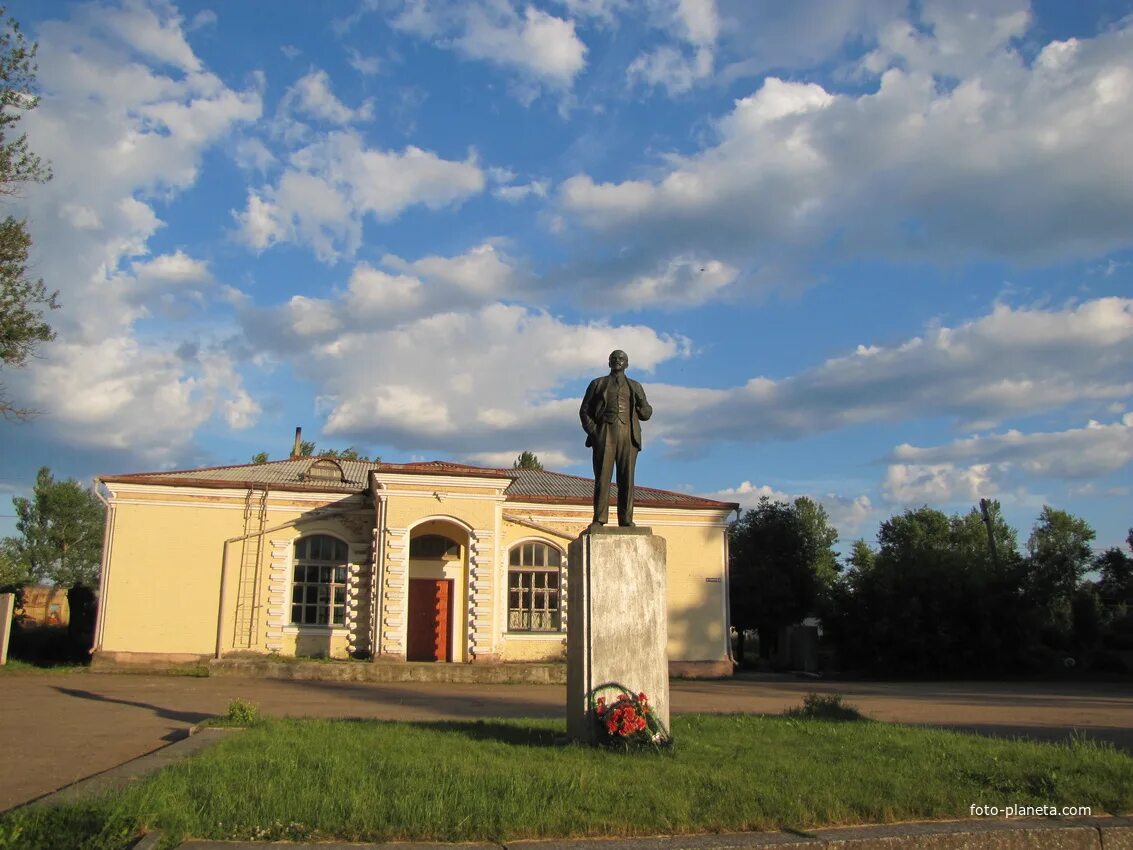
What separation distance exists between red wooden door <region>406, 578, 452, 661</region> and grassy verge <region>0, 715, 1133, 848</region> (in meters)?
Answer: 14.8

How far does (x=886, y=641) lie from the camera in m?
26.1

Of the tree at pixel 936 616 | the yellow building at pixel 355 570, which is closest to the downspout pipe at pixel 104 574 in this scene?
the yellow building at pixel 355 570

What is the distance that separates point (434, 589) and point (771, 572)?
16.0 meters

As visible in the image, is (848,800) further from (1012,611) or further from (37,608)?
(37,608)

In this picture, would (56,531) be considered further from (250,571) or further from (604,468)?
(604,468)

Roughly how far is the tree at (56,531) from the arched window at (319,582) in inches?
1594

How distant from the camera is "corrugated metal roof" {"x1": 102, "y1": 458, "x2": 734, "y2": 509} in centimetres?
2216

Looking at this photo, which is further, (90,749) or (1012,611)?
(1012,611)

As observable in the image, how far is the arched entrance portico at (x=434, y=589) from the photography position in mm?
→ 23375

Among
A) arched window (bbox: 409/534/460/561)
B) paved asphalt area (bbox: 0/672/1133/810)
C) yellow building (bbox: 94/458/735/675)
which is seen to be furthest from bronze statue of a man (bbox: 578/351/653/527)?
arched window (bbox: 409/534/460/561)

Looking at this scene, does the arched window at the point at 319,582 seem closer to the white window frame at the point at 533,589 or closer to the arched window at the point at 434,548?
the arched window at the point at 434,548

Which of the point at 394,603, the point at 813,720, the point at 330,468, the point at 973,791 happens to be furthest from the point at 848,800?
the point at 330,468

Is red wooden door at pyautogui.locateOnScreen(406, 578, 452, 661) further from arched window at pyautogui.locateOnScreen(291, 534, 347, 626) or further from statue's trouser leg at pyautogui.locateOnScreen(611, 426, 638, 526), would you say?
statue's trouser leg at pyautogui.locateOnScreen(611, 426, 638, 526)

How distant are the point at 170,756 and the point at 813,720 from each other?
273 inches
